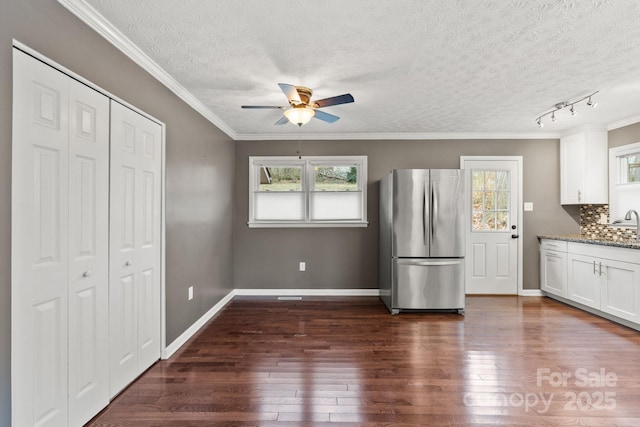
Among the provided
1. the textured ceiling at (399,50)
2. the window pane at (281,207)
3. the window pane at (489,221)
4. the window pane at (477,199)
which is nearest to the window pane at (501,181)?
the window pane at (477,199)

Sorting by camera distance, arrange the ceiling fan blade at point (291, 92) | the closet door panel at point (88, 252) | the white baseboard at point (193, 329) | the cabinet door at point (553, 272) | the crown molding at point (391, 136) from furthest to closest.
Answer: the crown molding at point (391, 136) → the cabinet door at point (553, 272) → the white baseboard at point (193, 329) → the ceiling fan blade at point (291, 92) → the closet door panel at point (88, 252)

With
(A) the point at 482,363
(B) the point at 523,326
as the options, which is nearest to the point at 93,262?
(A) the point at 482,363

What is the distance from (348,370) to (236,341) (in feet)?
3.99

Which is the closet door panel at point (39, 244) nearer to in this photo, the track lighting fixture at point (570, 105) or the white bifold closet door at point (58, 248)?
the white bifold closet door at point (58, 248)

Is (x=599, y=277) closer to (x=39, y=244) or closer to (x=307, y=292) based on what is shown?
(x=307, y=292)

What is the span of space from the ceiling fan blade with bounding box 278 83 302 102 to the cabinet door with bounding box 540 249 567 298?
4.10m

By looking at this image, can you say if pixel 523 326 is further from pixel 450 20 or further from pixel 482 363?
pixel 450 20

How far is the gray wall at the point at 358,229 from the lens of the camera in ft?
16.1

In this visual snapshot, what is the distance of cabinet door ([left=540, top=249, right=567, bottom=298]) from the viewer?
4422mm

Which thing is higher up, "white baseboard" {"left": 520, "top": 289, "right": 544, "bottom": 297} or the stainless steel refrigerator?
the stainless steel refrigerator

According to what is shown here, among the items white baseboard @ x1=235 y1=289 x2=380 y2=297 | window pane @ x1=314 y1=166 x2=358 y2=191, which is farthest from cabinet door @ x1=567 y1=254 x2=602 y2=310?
window pane @ x1=314 y1=166 x2=358 y2=191

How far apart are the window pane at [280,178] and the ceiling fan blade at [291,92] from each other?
2.24m

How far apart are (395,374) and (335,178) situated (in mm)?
3075

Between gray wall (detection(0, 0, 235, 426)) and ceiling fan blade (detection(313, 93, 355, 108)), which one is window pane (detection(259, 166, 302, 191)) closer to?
gray wall (detection(0, 0, 235, 426))
